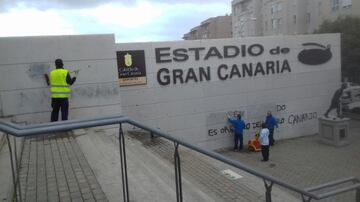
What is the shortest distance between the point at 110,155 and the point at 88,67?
3859 mm

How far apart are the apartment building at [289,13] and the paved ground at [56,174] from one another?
3900 cm

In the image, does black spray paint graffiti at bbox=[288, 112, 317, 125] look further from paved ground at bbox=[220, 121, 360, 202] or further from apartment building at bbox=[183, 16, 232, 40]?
apartment building at bbox=[183, 16, 232, 40]

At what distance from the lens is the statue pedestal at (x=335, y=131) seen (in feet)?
56.6

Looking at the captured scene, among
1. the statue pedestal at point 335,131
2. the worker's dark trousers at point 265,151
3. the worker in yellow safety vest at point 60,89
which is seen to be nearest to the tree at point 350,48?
the statue pedestal at point 335,131

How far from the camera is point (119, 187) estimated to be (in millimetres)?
5270

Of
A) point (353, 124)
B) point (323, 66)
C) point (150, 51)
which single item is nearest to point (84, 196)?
point (150, 51)

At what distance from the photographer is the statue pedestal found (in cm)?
1727

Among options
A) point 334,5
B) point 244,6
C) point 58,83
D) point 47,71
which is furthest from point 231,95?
point 244,6

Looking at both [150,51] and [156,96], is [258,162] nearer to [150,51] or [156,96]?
[156,96]

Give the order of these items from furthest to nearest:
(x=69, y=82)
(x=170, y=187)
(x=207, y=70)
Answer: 1. (x=207, y=70)
2. (x=69, y=82)
3. (x=170, y=187)

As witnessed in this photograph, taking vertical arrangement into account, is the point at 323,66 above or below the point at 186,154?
above

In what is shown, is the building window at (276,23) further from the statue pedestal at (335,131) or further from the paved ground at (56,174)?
the paved ground at (56,174)

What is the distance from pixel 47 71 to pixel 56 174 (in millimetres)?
4864

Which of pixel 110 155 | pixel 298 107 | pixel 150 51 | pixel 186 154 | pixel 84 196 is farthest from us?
pixel 298 107
